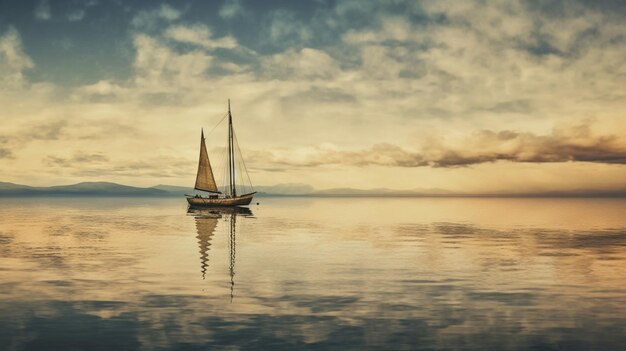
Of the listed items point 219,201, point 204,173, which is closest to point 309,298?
point 204,173

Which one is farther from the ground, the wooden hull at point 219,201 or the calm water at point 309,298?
the wooden hull at point 219,201

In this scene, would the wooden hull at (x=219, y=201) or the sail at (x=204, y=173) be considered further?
the wooden hull at (x=219, y=201)

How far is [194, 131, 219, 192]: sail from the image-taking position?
120 m

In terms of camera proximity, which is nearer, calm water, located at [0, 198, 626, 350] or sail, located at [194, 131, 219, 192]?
calm water, located at [0, 198, 626, 350]

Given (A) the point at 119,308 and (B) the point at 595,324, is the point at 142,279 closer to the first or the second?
(A) the point at 119,308

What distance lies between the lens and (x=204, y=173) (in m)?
120

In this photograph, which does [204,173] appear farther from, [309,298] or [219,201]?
[309,298]

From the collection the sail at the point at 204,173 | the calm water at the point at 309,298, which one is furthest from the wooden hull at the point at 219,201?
the calm water at the point at 309,298

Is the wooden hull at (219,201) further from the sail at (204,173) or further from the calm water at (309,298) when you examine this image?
the calm water at (309,298)

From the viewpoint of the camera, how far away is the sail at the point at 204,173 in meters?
120

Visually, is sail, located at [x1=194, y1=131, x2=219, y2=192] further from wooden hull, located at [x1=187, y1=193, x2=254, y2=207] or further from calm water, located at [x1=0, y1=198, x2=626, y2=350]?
calm water, located at [x1=0, y1=198, x2=626, y2=350]

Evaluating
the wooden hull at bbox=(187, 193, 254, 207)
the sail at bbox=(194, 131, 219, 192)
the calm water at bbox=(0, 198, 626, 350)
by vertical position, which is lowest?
the calm water at bbox=(0, 198, 626, 350)

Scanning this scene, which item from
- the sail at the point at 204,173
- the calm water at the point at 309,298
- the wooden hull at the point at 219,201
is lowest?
the calm water at the point at 309,298

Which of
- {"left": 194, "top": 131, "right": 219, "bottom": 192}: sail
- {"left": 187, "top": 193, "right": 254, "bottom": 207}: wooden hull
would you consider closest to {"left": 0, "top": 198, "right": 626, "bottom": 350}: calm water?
{"left": 194, "top": 131, "right": 219, "bottom": 192}: sail
